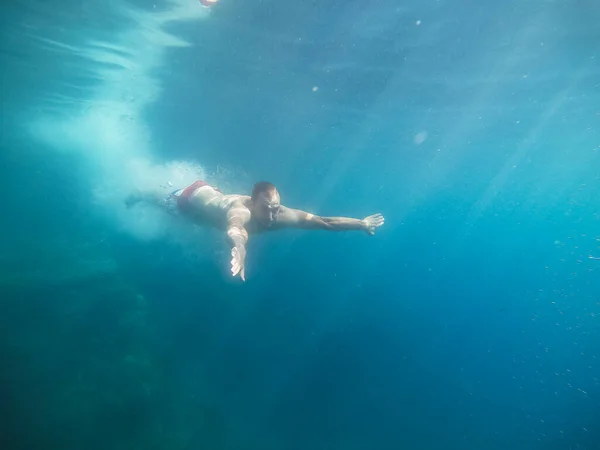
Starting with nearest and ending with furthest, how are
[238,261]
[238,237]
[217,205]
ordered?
1. [238,261]
2. [238,237]
3. [217,205]

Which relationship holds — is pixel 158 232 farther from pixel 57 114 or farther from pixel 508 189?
pixel 508 189

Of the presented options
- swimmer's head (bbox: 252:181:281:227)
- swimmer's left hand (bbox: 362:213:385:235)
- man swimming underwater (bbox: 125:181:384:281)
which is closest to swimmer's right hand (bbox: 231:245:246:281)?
man swimming underwater (bbox: 125:181:384:281)

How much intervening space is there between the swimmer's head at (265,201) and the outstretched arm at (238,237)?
23 centimetres

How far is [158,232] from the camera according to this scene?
22.8 m

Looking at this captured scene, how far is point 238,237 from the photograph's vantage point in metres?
5.05

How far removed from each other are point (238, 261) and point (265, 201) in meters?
2.33

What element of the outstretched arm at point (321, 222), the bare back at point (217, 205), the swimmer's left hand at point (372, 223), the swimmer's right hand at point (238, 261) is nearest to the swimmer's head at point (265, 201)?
the bare back at point (217, 205)

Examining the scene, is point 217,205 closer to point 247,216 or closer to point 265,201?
point 247,216

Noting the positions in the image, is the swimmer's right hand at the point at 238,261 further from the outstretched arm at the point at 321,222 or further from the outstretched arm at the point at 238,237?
the outstretched arm at the point at 321,222

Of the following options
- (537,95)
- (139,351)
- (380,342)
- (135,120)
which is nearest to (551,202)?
(537,95)

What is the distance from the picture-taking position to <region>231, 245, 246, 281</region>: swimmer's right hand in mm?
4086

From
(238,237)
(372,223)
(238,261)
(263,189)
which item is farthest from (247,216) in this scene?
(372,223)

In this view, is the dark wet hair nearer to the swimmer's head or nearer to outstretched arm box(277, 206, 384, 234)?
the swimmer's head

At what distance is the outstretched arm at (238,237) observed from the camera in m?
4.23
